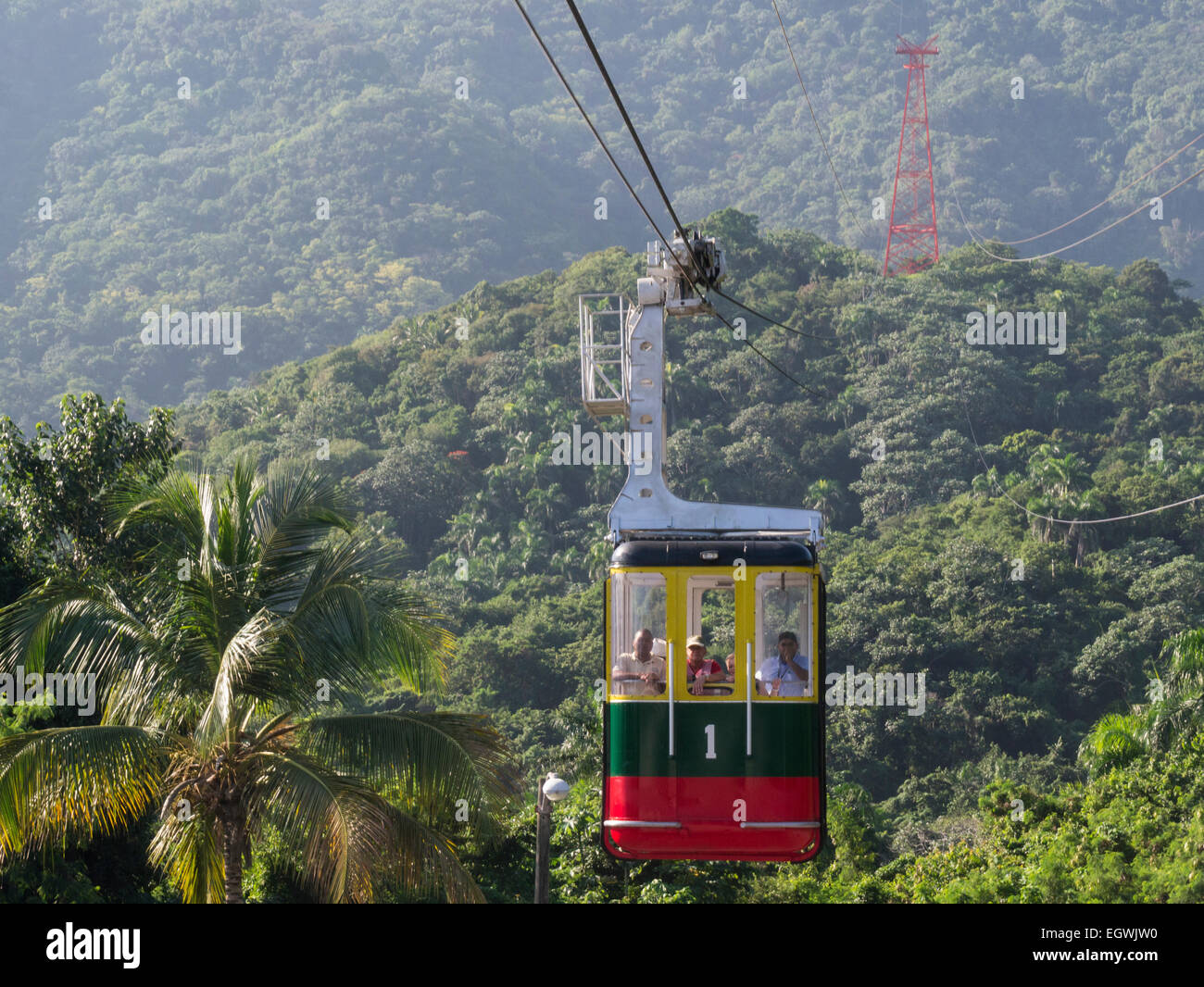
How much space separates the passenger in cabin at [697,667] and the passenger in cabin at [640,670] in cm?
23

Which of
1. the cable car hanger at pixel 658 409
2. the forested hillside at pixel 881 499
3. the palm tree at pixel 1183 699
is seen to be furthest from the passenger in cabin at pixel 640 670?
the palm tree at pixel 1183 699

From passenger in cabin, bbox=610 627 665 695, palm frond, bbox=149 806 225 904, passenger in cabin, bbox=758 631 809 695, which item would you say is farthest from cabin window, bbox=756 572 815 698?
palm frond, bbox=149 806 225 904

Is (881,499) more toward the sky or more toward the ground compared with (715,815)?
more toward the sky

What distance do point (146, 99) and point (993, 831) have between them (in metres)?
186

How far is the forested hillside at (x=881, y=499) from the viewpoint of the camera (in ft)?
101

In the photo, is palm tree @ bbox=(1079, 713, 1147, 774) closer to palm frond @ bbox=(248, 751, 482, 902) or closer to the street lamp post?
the street lamp post

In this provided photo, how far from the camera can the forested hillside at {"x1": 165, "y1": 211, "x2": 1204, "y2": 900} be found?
1216 inches

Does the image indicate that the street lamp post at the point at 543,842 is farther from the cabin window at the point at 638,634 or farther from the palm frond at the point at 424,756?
the cabin window at the point at 638,634

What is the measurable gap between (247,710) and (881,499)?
218 feet

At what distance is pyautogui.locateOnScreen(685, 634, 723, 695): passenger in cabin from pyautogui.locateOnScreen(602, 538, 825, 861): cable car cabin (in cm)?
1

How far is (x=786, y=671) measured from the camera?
1263 cm

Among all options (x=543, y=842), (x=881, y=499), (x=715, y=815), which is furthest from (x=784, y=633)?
(x=881, y=499)

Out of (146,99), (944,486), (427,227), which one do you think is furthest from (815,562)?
(146,99)

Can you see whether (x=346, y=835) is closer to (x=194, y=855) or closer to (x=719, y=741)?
(x=194, y=855)
